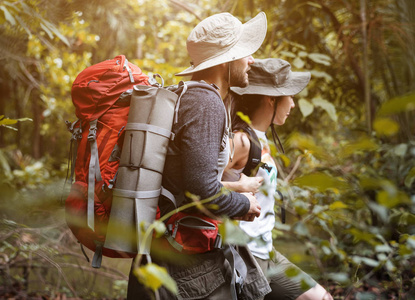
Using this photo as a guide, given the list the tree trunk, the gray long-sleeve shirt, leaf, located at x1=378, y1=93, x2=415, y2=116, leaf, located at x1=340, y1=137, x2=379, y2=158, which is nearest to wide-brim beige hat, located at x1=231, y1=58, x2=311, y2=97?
the gray long-sleeve shirt

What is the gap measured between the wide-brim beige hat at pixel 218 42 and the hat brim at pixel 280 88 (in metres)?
0.52

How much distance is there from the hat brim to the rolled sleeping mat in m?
0.96

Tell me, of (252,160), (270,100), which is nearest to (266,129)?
(270,100)

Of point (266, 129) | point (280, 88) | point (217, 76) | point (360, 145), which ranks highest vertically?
point (360, 145)

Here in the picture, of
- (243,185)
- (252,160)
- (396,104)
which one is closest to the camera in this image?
(396,104)

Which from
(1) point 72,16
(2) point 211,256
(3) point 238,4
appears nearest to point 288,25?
(3) point 238,4

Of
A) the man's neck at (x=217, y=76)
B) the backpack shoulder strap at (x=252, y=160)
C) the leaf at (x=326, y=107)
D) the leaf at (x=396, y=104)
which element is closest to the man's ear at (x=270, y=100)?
the backpack shoulder strap at (x=252, y=160)

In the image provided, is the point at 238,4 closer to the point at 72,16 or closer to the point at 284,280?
the point at 72,16

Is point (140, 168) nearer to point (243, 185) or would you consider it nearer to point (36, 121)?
point (243, 185)

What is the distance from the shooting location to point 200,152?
1.66 metres

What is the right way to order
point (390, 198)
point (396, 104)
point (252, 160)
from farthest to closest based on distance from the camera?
point (252, 160) < point (390, 198) < point (396, 104)

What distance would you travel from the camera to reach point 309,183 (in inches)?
34.7

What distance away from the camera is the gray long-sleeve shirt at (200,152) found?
5.44 feet

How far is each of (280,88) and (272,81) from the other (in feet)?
0.21
